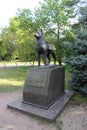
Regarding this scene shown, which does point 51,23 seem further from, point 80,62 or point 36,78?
point 36,78

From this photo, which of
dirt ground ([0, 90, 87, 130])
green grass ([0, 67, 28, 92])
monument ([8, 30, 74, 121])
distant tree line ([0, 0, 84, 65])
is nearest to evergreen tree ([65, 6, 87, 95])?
monument ([8, 30, 74, 121])

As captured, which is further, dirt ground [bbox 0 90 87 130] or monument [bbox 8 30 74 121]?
monument [bbox 8 30 74 121]

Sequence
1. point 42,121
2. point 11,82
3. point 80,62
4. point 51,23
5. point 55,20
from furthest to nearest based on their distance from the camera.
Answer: point 51,23 < point 55,20 < point 11,82 < point 80,62 < point 42,121

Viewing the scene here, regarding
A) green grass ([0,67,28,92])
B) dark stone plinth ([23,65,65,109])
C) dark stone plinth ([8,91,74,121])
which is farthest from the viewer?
green grass ([0,67,28,92])

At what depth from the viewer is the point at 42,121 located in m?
3.96

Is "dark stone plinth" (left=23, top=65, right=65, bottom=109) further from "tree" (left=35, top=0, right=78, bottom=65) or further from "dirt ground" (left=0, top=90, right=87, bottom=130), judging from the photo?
"tree" (left=35, top=0, right=78, bottom=65)

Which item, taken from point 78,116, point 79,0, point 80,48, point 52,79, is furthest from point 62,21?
point 78,116

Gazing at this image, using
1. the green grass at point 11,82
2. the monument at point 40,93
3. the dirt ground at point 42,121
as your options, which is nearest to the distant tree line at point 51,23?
the green grass at point 11,82

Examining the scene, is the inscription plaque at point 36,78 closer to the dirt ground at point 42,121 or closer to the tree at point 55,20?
the dirt ground at point 42,121

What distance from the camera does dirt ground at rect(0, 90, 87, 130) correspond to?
3.71m

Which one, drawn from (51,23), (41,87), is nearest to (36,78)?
(41,87)

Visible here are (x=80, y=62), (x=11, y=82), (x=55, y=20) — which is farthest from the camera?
(x=55, y=20)

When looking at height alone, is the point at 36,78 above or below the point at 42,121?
above

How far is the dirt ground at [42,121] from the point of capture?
371cm
